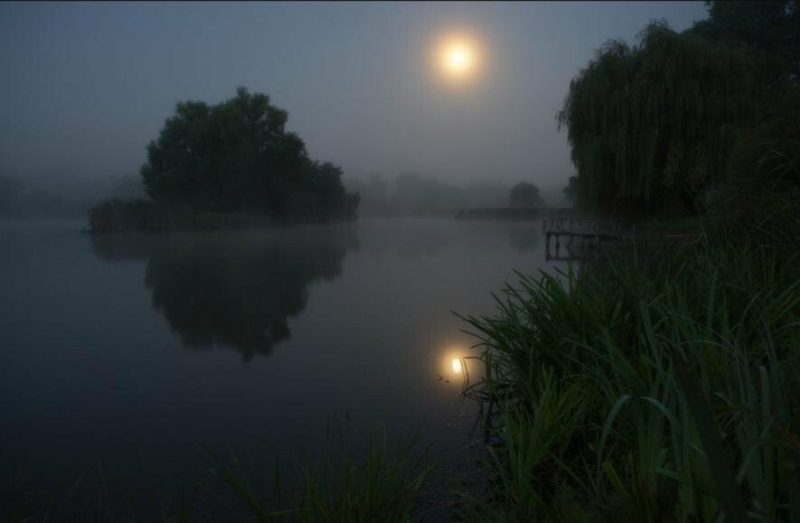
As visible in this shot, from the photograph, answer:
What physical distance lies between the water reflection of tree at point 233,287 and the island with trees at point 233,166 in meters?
20.1

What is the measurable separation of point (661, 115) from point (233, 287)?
13.7 m

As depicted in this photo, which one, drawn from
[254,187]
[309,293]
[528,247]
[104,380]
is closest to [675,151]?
[528,247]

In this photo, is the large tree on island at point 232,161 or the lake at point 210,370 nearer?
the lake at point 210,370

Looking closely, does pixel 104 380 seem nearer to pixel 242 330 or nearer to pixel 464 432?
pixel 242 330

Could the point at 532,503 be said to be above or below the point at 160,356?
above

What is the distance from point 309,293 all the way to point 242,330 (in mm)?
3471

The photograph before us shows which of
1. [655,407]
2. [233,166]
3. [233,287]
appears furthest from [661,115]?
[233,166]

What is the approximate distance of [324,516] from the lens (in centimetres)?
244

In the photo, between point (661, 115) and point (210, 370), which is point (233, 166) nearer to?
point (661, 115)

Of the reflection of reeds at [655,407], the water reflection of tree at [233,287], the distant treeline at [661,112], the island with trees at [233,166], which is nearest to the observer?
the reflection of reeds at [655,407]

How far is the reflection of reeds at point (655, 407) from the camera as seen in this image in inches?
66.9

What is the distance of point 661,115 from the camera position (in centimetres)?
1709

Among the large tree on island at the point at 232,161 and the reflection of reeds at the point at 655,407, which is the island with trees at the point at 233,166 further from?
the reflection of reeds at the point at 655,407

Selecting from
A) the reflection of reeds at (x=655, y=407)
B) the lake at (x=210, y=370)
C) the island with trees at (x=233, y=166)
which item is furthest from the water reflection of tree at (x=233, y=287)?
the island with trees at (x=233, y=166)
